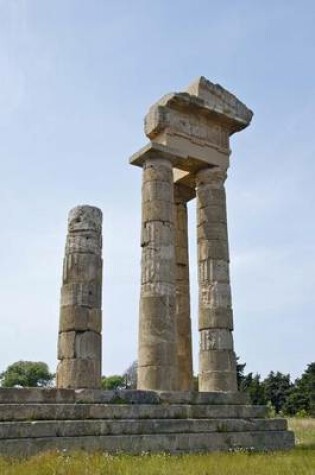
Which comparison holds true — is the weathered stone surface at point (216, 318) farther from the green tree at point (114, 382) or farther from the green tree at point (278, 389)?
the green tree at point (114, 382)

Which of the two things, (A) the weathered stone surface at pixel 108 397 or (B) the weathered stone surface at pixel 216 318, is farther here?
(B) the weathered stone surface at pixel 216 318

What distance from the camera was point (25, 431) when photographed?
11133mm

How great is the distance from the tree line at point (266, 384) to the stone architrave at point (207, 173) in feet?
101

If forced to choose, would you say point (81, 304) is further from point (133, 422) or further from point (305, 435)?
point (305, 435)

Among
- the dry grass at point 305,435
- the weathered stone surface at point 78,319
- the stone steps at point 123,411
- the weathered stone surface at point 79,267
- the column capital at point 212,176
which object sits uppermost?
the column capital at point 212,176

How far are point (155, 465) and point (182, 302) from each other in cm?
1028

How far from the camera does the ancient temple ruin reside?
1219 cm

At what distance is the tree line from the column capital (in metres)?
31.0

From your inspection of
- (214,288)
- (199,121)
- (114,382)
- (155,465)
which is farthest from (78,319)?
(114,382)

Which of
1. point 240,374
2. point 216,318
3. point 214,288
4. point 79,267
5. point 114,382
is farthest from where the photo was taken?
point 114,382

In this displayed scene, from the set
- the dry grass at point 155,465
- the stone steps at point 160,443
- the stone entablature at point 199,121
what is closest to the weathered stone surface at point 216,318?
the stone steps at point 160,443

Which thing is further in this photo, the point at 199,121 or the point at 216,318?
the point at 199,121

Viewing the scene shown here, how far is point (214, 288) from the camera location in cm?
1845

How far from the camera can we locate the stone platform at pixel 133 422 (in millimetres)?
11375
